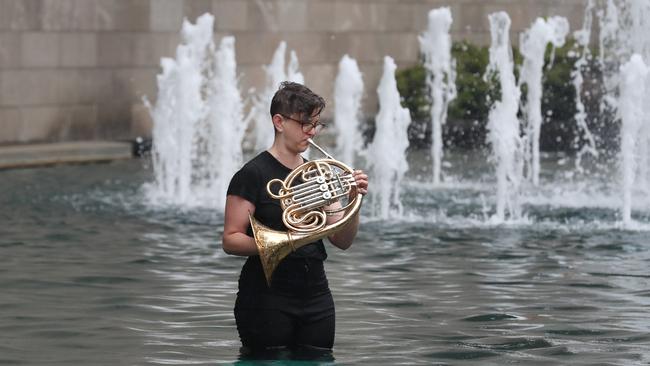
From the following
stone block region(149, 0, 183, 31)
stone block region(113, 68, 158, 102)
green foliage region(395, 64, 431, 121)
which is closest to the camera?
stone block region(113, 68, 158, 102)

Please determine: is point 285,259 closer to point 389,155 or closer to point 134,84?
point 389,155

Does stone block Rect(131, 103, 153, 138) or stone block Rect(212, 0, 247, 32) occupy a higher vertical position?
stone block Rect(212, 0, 247, 32)

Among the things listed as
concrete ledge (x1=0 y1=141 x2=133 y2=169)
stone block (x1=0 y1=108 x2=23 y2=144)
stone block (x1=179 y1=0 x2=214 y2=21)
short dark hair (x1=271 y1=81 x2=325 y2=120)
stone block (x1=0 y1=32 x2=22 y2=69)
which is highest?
stone block (x1=179 y1=0 x2=214 y2=21)

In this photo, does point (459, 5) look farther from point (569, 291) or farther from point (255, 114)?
point (569, 291)

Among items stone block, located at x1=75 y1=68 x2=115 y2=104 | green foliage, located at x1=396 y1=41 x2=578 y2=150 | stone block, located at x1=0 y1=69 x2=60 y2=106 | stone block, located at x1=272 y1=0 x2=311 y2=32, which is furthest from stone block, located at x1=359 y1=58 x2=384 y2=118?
stone block, located at x1=0 y1=69 x2=60 y2=106

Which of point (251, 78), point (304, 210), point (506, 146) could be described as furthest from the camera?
point (251, 78)

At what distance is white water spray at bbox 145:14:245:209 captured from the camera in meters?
16.2

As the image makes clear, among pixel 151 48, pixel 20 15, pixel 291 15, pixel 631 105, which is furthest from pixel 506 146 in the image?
pixel 291 15

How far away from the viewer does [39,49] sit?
19.4m

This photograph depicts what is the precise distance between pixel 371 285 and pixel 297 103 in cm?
364

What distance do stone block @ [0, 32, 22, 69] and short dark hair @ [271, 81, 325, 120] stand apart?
1275 cm

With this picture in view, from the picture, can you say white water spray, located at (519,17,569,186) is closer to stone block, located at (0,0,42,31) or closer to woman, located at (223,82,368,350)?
stone block, located at (0,0,42,31)

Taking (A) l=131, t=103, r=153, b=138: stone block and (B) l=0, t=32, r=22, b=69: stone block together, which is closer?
(B) l=0, t=32, r=22, b=69: stone block

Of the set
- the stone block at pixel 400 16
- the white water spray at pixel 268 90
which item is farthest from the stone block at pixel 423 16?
the white water spray at pixel 268 90
